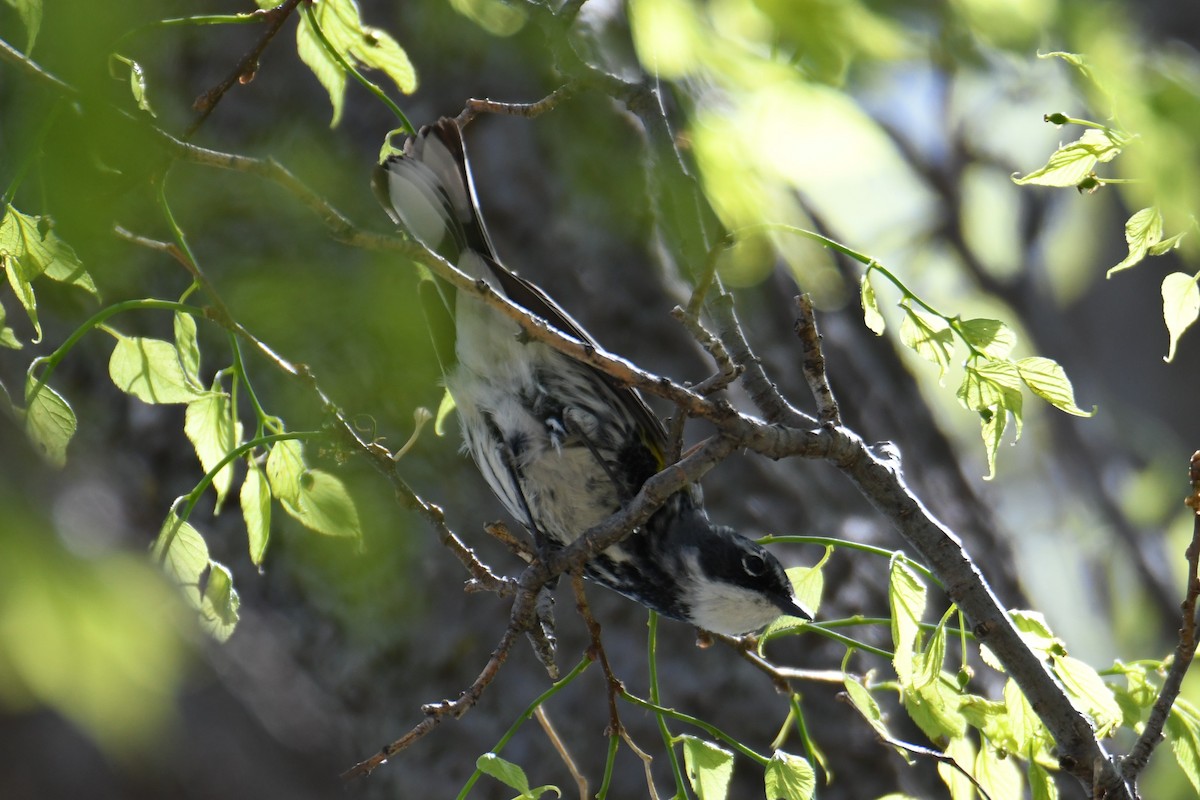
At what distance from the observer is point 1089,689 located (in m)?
1.27

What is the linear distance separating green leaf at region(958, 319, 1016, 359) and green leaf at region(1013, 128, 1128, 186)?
16 cm

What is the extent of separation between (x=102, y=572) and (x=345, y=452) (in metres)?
0.80

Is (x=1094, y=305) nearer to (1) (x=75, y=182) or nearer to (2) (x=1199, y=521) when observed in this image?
(2) (x=1199, y=521)

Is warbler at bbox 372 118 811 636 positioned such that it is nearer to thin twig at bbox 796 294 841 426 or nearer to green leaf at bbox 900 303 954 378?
thin twig at bbox 796 294 841 426

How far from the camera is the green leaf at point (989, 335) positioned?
1.18m

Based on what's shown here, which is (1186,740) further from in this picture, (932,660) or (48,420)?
(48,420)

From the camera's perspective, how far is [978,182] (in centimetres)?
505

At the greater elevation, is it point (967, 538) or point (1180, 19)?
point (1180, 19)

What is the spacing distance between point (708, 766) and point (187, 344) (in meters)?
0.87

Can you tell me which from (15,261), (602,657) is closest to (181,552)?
(15,261)

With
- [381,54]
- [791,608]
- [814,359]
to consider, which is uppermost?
[381,54]

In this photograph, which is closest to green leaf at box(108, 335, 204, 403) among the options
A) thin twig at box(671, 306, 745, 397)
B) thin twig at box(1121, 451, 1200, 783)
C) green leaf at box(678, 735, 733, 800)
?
thin twig at box(671, 306, 745, 397)

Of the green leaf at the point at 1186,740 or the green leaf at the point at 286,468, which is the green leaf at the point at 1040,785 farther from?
the green leaf at the point at 286,468

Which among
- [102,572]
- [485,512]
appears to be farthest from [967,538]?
[102,572]
